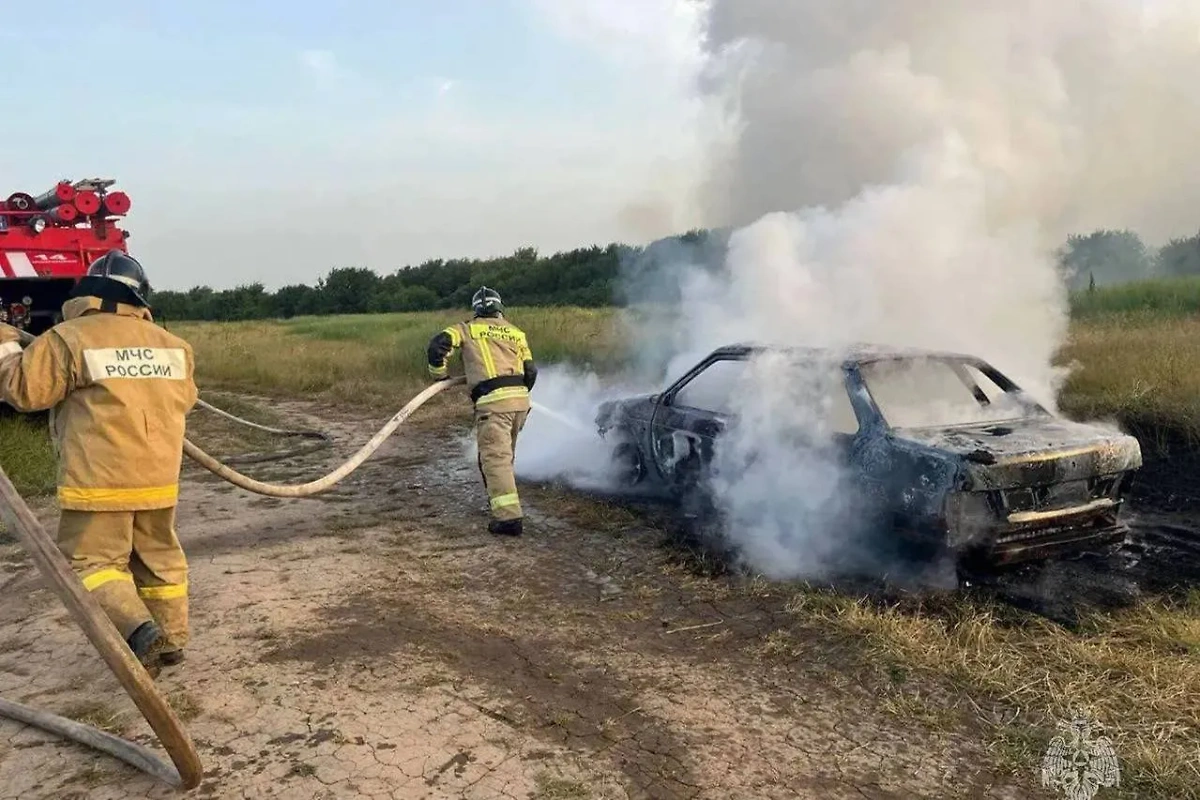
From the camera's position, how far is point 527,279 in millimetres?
38094

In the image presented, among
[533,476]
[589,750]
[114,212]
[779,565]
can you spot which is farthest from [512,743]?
[114,212]

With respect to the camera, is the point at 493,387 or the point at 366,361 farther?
the point at 366,361

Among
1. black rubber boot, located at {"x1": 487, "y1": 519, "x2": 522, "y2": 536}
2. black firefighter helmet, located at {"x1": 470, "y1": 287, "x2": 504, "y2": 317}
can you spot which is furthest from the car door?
black firefighter helmet, located at {"x1": 470, "y1": 287, "x2": 504, "y2": 317}

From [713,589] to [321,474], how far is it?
471cm

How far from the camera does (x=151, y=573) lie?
354cm

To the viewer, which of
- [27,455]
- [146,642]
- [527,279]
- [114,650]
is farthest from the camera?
[527,279]

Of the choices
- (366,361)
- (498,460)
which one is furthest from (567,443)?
(366,361)

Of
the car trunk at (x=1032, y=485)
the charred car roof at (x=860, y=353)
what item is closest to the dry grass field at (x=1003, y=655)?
the car trunk at (x=1032, y=485)

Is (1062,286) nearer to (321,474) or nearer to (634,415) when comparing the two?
(634,415)

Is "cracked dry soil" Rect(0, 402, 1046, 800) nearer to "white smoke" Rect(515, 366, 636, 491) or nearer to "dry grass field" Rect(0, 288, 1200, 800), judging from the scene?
"dry grass field" Rect(0, 288, 1200, 800)

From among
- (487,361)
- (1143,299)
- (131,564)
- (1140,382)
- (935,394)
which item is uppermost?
(1143,299)

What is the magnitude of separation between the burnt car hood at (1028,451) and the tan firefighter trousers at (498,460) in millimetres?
2563

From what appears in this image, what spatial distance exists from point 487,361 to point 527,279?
107 feet

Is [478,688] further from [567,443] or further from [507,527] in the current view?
[567,443]
